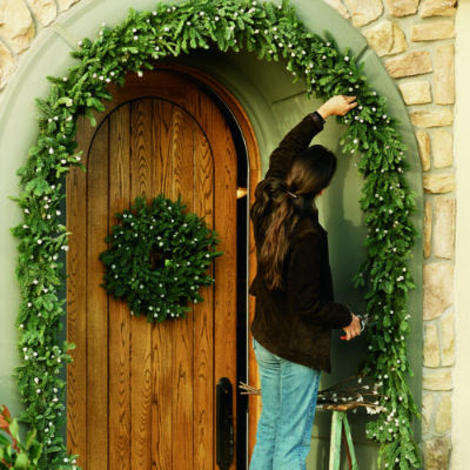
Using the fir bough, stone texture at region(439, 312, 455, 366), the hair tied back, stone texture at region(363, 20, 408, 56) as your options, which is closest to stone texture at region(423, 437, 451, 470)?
the fir bough

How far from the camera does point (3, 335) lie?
2.89m

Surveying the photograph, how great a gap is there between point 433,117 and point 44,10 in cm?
189

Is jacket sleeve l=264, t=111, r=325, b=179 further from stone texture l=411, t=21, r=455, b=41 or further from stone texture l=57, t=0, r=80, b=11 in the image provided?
stone texture l=57, t=0, r=80, b=11

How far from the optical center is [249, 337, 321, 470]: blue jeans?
3.08 metres

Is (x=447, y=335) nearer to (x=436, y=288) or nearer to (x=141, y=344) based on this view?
(x=436, y=288)

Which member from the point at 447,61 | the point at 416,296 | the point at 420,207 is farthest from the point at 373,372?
the point at 447,61

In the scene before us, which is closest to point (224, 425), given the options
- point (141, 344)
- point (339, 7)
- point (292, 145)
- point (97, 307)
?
point (141, 344)

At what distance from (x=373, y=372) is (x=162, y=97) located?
5.64ft

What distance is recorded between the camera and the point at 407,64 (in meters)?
3.58

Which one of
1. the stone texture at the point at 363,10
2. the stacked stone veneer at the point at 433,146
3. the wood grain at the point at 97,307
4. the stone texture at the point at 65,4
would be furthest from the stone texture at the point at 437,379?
the stone texture at the point at 65,4

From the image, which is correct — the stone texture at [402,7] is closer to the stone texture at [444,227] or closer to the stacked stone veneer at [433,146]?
the stacked stone veneer at [433,146]

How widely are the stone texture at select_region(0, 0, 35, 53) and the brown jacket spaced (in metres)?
1.17

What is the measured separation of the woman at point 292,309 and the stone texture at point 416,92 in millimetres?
725

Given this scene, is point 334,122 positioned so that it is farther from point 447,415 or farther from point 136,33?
point 447,415
